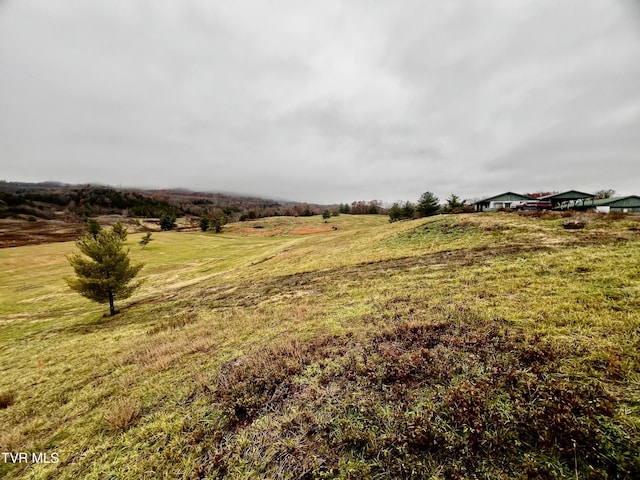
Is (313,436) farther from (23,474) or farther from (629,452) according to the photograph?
(23,474)

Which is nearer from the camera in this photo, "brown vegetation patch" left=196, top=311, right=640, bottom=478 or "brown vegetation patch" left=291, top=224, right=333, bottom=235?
"brown vegetation patch" left=196, top=311, right=640, bottom=478

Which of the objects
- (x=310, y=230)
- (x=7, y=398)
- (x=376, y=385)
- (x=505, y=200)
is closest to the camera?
(x=376, y=385)

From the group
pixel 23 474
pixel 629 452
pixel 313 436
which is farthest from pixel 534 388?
pixel 23 474

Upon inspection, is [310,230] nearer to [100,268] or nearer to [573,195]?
[573,195]

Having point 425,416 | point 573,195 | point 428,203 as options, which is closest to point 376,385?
point 425,416

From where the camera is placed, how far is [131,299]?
27641 millimetres

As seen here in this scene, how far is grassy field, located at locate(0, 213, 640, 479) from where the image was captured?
3.71 metres

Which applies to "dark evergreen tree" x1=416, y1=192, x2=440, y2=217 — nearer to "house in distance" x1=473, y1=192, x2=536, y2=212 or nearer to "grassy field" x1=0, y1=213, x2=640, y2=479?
"house in distance" x1=473, y1=192, x2=536, y2=212

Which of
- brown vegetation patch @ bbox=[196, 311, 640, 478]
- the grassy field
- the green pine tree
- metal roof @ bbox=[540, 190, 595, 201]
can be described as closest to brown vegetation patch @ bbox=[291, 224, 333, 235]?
metal roof @ bbox=[540, 190, 595, 201]

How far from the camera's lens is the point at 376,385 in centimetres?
526

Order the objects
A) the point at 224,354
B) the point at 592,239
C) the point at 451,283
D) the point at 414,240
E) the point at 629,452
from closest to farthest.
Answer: the point at 629,452
the point at 224,354
the point at 451,283
the point at 592,239
the point at 414,240

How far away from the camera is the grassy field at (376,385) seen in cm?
371

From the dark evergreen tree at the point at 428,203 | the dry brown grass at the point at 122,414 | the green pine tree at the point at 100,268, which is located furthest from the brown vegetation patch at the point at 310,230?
the dry brown grass at the point at 122,414

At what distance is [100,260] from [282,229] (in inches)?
3251
